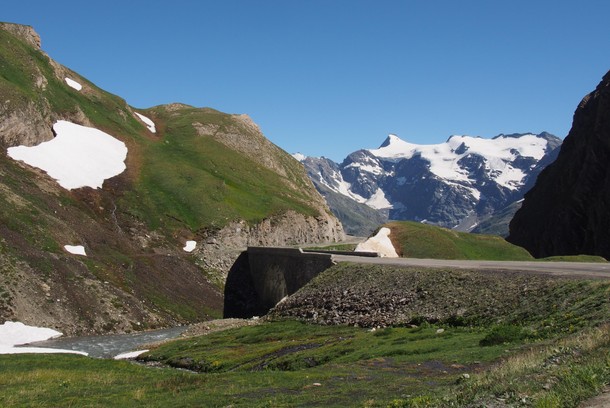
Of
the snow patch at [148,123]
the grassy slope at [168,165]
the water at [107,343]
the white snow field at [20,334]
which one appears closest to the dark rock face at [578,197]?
the grassy slope at [168,165]

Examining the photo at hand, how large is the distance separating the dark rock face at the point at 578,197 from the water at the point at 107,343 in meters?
104

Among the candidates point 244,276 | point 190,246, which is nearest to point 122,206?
point 190,246

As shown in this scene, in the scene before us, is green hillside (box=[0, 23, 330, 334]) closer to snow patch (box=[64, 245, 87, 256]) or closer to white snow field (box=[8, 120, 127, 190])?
snow patch (box=[64, 245, 87, 256])

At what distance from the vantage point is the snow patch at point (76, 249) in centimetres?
8125

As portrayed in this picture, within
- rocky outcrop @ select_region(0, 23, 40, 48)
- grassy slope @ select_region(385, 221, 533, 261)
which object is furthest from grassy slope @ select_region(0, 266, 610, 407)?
rocky outcrop @ select_region(0, 23, 40, 48)

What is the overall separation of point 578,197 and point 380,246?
255 ft

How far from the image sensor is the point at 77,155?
372 ft

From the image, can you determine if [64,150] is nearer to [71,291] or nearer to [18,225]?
[18,225]

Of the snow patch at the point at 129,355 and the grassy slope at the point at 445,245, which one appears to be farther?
the grassy slope at the point at 445,245

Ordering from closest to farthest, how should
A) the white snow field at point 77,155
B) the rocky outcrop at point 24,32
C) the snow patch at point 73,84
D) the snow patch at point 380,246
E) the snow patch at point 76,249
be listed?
1. the snow patch at point 76,249
2. the snow patch at point 380,246
3. the white snow field at point 77,155
4. the rocky outcrop at point 24,32
5. the snow patch at point 73,84

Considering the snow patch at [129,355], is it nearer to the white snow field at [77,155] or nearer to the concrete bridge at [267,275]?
the concrete bridge at [267,275]

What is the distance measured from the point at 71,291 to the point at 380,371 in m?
54.2

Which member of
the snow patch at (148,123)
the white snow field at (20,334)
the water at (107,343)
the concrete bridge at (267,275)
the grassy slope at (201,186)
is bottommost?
the water at (107,343)

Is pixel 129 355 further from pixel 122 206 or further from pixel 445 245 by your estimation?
pixel 122 206
